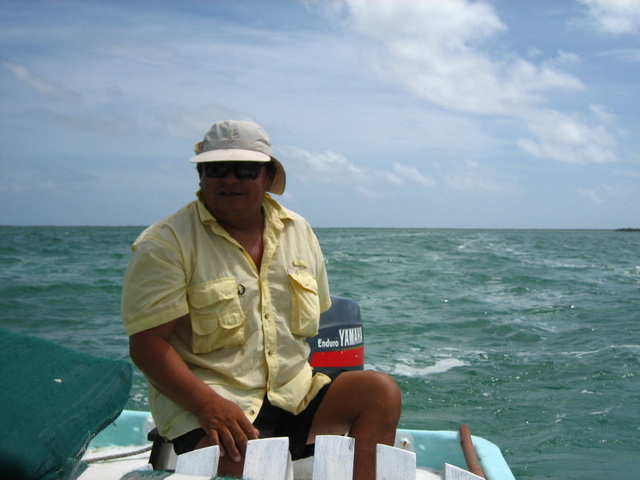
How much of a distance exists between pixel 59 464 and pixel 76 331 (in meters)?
8.98

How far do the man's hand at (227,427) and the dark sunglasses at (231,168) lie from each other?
28.9 inches

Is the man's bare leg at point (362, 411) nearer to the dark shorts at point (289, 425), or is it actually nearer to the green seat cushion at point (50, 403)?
the dark shorts at point (289, 425)

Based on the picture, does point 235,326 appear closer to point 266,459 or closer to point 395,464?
point 266,459

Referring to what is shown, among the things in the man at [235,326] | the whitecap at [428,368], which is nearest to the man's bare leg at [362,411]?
the man at [235,326]

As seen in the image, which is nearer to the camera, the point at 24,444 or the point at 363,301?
the point at 24,444

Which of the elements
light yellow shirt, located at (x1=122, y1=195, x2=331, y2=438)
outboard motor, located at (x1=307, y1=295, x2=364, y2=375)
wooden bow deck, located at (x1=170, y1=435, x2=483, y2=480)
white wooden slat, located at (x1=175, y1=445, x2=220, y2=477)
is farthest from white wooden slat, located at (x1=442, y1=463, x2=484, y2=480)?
outboard motor, located at (x1=307, y1=295, x2=364, y2=375)

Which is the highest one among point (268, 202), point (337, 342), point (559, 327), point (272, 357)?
point (268, 202)

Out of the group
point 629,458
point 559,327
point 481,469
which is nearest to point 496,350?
point 559,327

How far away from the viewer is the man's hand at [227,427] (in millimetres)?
1913

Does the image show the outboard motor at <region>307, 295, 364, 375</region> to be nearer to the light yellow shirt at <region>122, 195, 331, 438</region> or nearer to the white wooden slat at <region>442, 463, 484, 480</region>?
the light yellow shirt at <region>122, 195, 331, 438</region>

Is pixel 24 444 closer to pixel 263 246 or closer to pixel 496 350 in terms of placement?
pixel 263 246

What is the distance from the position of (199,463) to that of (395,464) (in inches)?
19.8

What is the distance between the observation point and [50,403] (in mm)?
1902

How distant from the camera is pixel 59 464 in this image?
1.78 m
